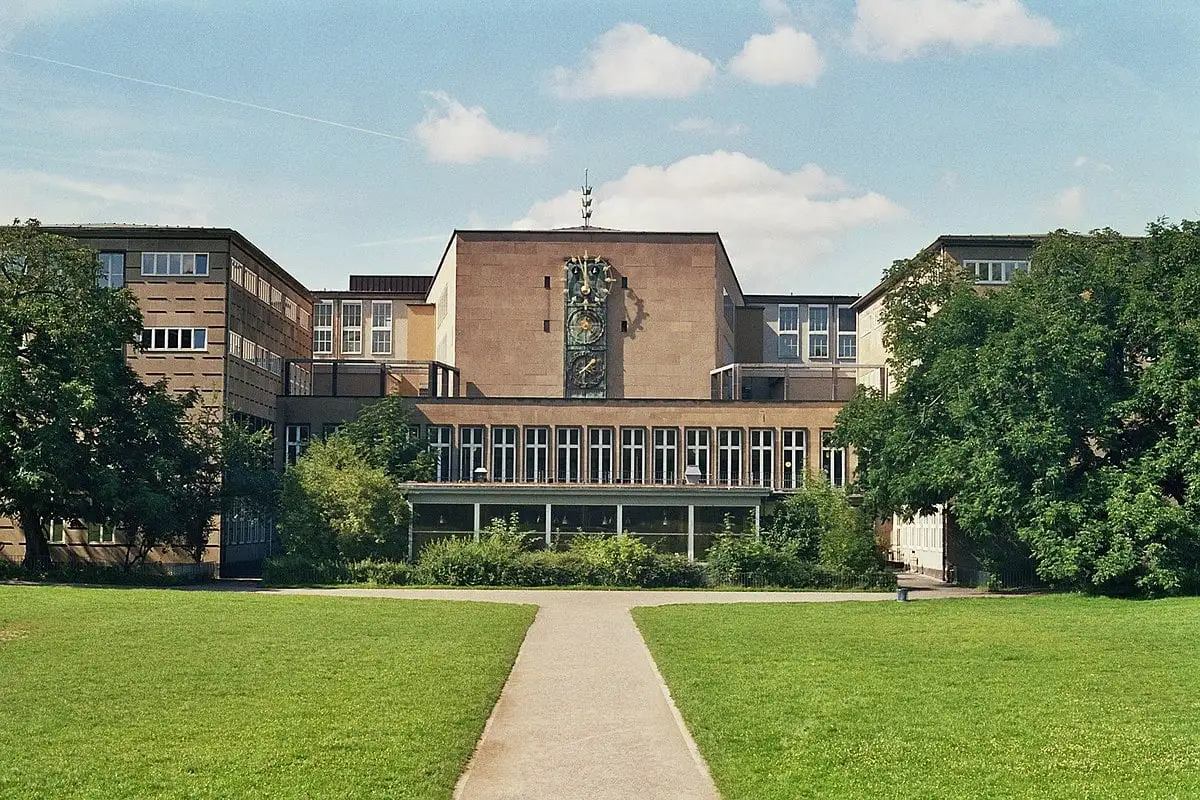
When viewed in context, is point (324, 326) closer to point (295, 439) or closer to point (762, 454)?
point (295, 439)

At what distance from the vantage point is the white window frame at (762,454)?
68562 millimetres

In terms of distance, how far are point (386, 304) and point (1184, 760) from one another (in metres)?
98.7

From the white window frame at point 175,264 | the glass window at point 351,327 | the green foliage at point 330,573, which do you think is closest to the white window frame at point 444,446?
the white window frame at point 175,264

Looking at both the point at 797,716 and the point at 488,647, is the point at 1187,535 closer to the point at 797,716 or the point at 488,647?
the point at 488,647

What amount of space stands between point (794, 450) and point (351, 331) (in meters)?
51.8

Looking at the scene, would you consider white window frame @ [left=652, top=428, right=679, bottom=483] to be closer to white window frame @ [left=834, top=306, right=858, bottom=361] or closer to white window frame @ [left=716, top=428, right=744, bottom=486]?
white window frame @ [left=716, top=428, right=744, bottom=486]

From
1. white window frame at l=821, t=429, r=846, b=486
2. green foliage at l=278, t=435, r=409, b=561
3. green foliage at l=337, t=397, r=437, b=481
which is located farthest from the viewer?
white window frame at l=821, t=429, r=846, b=486

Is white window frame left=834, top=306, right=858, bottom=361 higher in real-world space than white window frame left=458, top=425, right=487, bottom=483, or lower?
higher

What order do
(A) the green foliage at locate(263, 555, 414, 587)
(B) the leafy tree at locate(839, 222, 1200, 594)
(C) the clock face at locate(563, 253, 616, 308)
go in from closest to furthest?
(B) the leafy tree at locate(839, 222, 1200, 594)
(A) the green foliage at locate(263, 555, 414, 587)
(C) the clock face at locate(563, 253, 616, 308)

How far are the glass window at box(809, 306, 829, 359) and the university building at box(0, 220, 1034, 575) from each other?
1732cm

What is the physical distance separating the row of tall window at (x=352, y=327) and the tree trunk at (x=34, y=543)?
59.2 metres

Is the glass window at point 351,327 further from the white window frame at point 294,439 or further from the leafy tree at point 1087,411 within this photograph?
the leafy tree at point 1087,411

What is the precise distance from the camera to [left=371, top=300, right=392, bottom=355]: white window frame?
111m

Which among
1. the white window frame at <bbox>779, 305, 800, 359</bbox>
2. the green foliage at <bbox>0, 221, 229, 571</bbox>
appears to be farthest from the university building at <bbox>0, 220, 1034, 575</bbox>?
the white window frame at <bbox>779, 305, 800, 359</bbox>
